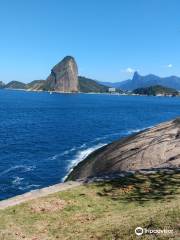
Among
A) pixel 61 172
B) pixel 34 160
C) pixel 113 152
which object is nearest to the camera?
pixel 113 152

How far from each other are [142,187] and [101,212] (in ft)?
13.8

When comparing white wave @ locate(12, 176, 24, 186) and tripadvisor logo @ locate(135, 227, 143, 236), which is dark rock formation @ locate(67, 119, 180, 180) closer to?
white wave @ locate(12, 176, 24, 186)

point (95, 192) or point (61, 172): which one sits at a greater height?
point (95, 192)

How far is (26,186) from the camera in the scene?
4844 cm

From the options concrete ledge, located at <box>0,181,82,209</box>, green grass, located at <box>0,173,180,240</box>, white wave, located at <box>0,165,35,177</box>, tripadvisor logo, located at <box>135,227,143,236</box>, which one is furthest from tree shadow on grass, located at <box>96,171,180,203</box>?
white wave, located at <box>0,165,35,177</box>

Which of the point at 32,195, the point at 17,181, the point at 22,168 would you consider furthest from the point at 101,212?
the point at 22,168

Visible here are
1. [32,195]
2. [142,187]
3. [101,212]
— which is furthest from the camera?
[142,187]

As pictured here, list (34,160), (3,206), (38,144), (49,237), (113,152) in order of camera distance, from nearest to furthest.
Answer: (49,237) < (3,206) < (113,152) < (34,160) < (38,144)

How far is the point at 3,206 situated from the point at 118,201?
5.82 metres

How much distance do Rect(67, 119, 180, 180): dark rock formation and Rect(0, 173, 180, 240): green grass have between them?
607 cm

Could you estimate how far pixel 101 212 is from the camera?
19719 mm

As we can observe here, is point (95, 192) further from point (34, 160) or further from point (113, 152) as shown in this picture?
Answer: point (34, 160)

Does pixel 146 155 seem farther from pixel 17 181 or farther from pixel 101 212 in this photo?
pixel 17 181

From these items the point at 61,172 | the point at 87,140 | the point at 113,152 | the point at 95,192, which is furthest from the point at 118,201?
the point at 87,140
